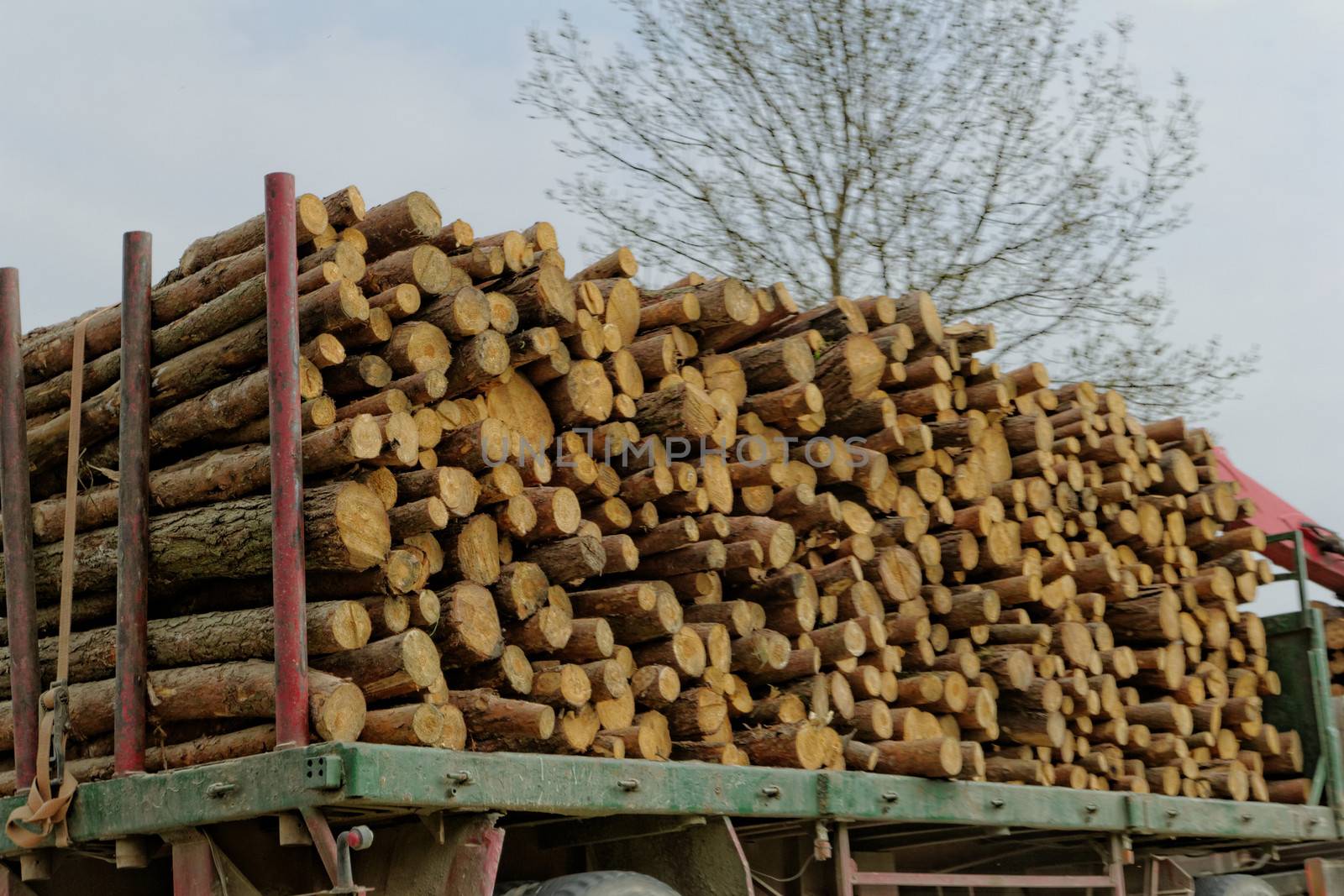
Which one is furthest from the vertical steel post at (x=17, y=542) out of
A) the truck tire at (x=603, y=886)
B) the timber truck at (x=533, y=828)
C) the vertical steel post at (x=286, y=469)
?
the truck tire at (x=603, y=886)

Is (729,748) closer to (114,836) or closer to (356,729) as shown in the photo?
(356,729)

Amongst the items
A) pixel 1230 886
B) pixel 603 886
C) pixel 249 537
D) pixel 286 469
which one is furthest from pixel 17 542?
pixel 1230 886

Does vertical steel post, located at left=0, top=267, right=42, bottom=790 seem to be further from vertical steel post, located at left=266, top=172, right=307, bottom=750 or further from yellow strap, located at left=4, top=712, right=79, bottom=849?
vertical steel post, located at left=266, top=172, right=307, bottom=750

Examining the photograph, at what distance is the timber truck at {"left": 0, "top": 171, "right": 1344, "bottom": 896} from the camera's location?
4035mm

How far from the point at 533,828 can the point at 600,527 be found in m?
1.03

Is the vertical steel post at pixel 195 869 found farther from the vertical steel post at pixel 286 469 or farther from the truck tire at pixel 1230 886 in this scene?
the truck tire at pixel 1230 886

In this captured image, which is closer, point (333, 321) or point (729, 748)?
point (333, 321)

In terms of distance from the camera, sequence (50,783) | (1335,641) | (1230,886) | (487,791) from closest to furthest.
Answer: (487,791)
(50,783)
(1230,886)
(1335,641)

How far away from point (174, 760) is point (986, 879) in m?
3.26

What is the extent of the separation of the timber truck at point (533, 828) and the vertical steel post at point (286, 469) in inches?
0.8

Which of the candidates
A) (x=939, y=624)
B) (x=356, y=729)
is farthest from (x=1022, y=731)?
(x=356, y=729)

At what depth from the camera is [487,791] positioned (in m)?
4.19

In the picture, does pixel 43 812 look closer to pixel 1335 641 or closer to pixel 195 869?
pixel 195 869

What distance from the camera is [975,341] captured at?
7172 millimetres
